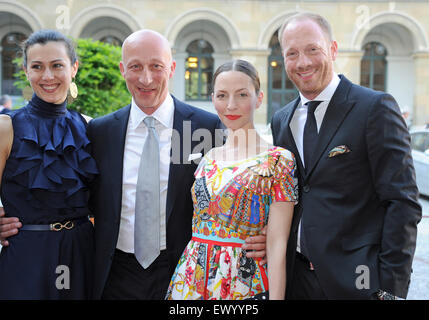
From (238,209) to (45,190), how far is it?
49.0 inches

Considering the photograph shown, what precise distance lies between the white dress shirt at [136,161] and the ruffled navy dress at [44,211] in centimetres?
24

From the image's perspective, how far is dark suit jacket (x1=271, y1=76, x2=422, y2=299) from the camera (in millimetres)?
2264

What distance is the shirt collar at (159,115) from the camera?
300 centimetres

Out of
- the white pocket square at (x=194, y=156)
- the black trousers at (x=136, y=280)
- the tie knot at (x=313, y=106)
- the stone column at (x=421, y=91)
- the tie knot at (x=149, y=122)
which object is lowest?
the black trousers at (x=136, y=280)

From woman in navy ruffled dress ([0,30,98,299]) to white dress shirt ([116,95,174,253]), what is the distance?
238 mm

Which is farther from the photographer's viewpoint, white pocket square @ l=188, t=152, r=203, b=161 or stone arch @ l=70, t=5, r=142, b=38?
stone arch @ l=70, t=5, r=142, b=38

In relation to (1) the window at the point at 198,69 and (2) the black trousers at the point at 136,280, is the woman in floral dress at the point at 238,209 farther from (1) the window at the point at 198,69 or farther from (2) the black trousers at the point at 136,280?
(1) the window at the point at 198,69

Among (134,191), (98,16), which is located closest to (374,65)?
(98,16)

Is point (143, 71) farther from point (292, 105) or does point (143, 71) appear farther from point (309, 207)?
point (309, 207)

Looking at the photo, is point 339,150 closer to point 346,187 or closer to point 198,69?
point 346,187

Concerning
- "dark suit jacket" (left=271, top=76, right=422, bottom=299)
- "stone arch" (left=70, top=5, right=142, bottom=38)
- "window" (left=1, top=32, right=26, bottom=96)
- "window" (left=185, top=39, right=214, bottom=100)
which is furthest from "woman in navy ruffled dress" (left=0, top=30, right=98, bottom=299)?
"window" (left=1, top=32, right=26, bottom=96)

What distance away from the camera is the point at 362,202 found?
93.4 inches

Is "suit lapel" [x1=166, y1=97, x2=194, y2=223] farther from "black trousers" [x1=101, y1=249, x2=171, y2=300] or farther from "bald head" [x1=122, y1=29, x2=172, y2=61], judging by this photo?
"bald head" [x1=122, y1=29, x2=172, y2=61]

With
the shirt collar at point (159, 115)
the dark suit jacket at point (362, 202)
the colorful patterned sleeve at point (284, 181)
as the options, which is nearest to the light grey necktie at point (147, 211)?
the shirt collar at point (159, 115)
